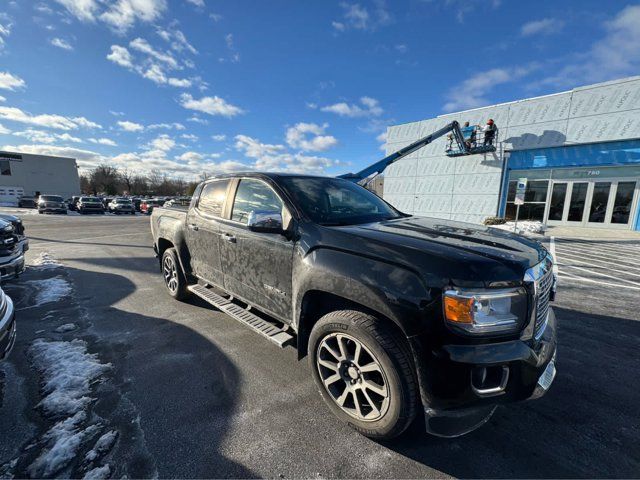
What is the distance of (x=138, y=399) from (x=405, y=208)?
23160 millimetres

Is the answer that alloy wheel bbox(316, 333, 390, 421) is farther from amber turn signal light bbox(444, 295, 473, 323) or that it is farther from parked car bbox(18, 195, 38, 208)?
parked car bbox(18, 195, 38, 208)

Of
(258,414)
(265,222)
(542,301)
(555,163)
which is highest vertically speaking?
(555,163)

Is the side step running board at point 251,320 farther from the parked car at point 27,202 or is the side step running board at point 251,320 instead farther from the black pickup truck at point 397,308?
the parked car at point 27,202

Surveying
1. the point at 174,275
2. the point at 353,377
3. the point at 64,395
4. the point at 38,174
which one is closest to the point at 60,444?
the point at 64,395

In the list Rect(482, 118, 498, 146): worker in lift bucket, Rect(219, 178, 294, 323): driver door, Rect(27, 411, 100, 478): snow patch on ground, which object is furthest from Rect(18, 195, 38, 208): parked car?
Rect(482, 118, 498, 146): worker in lift bucket

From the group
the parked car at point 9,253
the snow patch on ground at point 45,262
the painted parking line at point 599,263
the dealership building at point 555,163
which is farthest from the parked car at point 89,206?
the painted parking line at point 599,263

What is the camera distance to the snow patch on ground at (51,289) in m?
4.59

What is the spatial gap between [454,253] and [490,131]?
19.9 meters

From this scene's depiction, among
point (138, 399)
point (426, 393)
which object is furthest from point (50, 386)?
A: point (426, 393)

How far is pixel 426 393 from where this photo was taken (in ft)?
5.74

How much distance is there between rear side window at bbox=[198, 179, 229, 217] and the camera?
3.64 meters

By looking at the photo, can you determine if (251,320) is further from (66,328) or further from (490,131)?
(490,131)

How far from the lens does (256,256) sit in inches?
114

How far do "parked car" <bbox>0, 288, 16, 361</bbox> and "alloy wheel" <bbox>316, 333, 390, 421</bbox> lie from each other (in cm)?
259
